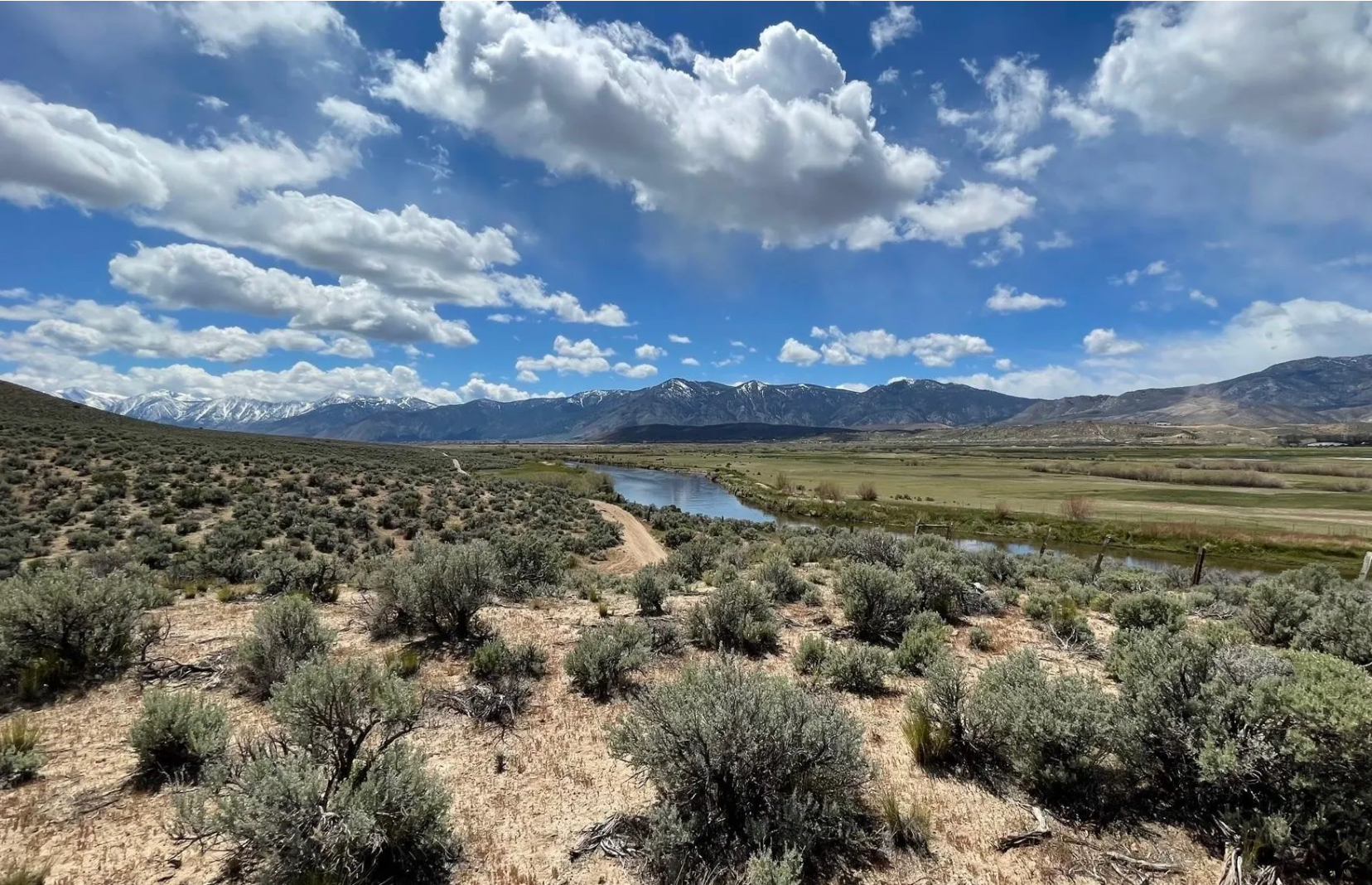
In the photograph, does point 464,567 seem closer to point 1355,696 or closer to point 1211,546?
point 1355,696

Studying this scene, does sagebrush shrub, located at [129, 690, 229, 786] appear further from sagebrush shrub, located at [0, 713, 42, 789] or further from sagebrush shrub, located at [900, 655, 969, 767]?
sagebrush shrub, located at [900, 655, 969, 767]


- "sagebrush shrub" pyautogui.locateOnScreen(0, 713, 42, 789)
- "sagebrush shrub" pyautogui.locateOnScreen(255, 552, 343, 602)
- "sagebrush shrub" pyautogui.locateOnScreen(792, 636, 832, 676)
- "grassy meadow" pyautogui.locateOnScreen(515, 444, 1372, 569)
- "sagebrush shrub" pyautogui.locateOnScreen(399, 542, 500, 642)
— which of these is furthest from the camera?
"grassy meadow" pyautogui.locateOnScreen(515, 444, 1372, 569)

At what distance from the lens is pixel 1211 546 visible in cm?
3634

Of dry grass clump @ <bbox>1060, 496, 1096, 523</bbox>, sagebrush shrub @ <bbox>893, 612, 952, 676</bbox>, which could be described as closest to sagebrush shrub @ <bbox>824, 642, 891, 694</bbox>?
Result: sagebrush shrub @ <bbox>893, 612, 952, 676</bbox>

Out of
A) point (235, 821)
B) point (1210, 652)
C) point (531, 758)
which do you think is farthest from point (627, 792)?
point (1210, 652)

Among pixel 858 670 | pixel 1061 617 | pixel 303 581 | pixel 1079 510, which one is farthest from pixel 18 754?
pixel 1079 510

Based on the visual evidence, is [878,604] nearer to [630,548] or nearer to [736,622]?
[736,622]

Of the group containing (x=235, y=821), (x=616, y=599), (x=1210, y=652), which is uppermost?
(x=1210, y=652)

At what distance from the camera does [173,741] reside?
547 centimetres

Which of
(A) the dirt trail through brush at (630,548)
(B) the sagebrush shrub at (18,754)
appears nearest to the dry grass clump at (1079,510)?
(A) the dirt trail through brush at (630,548)

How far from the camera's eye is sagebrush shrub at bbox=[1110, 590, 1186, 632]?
1041 centimetres

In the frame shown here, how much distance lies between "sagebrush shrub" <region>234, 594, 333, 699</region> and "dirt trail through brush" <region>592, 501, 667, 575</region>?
513 inches

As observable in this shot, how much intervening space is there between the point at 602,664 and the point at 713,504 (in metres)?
57.7

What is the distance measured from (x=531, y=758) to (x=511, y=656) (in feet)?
7.55
